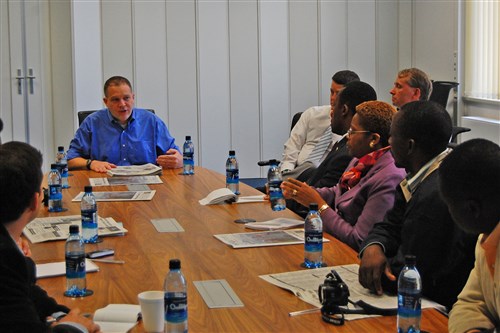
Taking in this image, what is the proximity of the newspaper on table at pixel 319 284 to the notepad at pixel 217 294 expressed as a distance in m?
0.16

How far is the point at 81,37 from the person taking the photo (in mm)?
7625

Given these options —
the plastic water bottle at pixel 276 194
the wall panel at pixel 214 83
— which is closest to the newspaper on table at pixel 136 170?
the plastic water bottle at pixel 276 194

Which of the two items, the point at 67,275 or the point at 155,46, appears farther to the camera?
the point at 155,46

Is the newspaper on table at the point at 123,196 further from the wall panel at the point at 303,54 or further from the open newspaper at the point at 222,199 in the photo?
the wall panel at the point at 303,54

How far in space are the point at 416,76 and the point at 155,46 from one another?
129 inches

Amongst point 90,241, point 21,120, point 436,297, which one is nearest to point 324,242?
point 436,297

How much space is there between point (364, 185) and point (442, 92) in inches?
164

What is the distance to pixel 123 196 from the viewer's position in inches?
166

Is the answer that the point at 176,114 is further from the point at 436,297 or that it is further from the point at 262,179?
the point at 436,297

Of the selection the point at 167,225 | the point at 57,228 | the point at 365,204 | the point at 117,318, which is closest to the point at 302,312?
the point at 117,318

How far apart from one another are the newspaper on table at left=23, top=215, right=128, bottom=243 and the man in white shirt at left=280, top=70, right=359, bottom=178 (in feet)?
7.41

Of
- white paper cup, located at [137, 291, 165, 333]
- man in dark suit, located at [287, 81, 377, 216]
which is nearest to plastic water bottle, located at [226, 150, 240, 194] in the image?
man in dark suit, located at [287, 81, 377, 216]

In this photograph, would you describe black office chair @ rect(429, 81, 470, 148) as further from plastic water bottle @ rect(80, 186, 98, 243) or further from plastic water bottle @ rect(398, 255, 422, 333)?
plastic water bottle @ rect(398, 255, 422, 333)

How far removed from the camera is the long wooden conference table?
2154 millimetres
